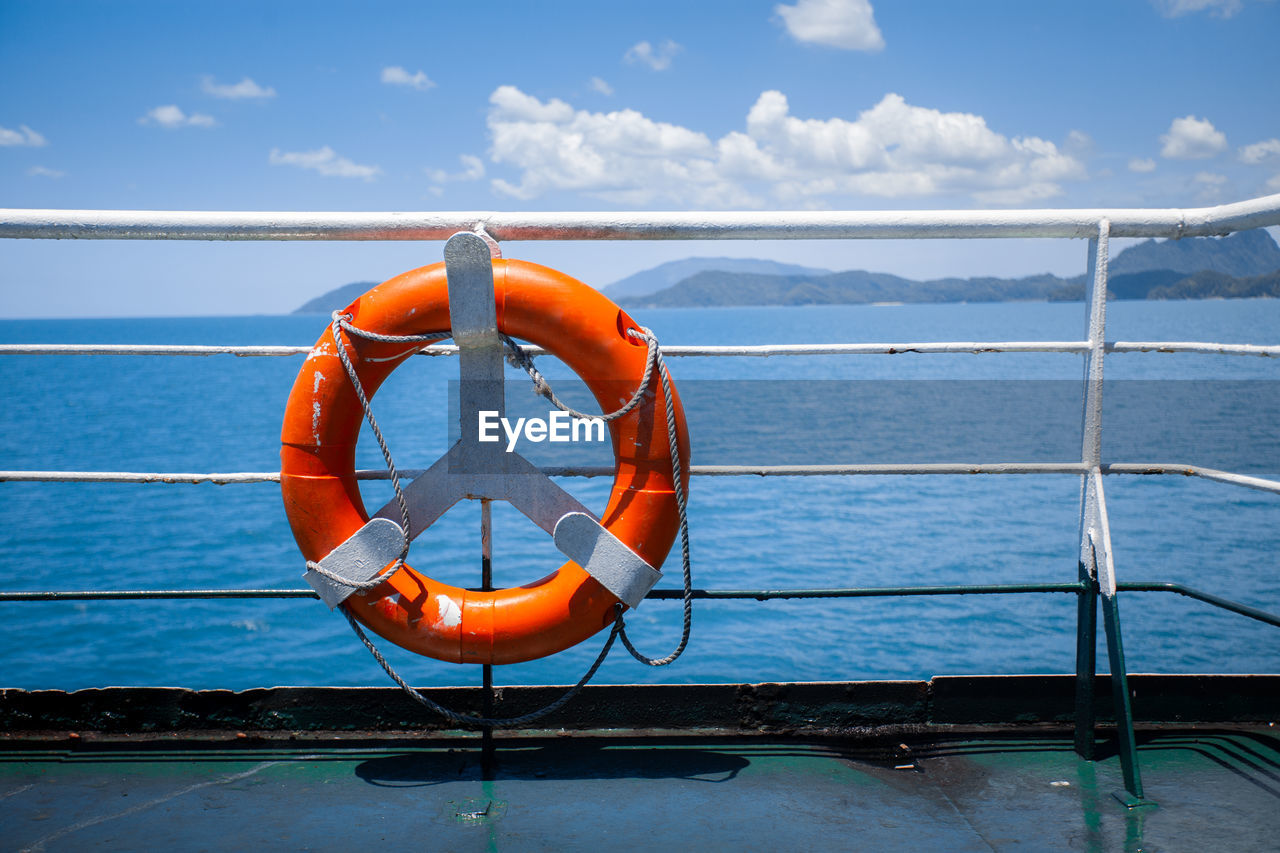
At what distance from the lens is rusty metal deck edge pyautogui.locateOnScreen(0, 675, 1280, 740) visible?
6.43 feet

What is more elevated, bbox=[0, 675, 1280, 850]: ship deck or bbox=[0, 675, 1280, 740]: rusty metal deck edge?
bbox=[0, 675, 1280, 740]: rusty metal deck edge

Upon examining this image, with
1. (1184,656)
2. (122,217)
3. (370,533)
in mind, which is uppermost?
(122,217)

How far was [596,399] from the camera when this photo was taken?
1.79 m

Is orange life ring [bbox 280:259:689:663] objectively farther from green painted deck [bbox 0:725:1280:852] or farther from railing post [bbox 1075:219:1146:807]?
railing post [bbox 1075:219:1146:807]

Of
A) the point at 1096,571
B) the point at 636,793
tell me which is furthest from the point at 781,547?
the point at 636,793

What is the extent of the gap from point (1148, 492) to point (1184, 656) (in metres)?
8.78

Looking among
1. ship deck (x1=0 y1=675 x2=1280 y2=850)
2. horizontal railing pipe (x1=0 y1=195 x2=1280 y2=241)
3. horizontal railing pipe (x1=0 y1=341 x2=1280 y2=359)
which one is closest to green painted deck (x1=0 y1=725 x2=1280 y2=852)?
ship deck (x1=0 y1=675 x2=1280 y2=850)

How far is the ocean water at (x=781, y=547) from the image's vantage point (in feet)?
38.5

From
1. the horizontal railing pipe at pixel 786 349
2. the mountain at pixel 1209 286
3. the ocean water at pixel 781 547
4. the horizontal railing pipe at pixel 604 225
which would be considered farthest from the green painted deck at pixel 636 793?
the mountain at pixel 1209 286

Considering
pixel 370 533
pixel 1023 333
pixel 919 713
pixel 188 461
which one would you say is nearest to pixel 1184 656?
pixel 919 713

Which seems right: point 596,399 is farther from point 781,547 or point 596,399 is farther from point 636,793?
point 781,547

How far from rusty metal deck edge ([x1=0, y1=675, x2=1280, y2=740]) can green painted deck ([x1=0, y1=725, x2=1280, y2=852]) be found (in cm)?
4

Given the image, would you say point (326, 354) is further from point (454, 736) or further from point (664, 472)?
point (454, 736)

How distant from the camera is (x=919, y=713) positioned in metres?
2.01
